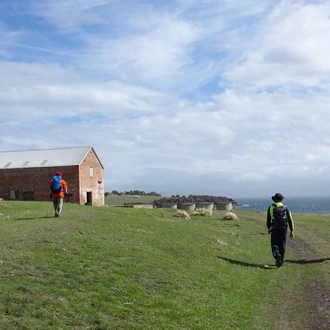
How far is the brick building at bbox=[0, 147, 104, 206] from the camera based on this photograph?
53625 millimetres

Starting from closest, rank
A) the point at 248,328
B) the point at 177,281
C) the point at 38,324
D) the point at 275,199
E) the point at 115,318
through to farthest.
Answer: the point at 38,324 < the point at 115,318 < the point at 248,328 < the point at 177,281 < the point at 275,199

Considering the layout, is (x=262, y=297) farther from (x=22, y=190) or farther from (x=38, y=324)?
(x=22, y=190)

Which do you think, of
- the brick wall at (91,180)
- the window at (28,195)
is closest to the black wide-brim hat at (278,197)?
the brick wall at (91,180)

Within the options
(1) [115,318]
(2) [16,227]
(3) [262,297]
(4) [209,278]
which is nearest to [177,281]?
(4) [209,278]

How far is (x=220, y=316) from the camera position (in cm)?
1097

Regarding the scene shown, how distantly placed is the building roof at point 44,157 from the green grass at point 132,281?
36.0 m

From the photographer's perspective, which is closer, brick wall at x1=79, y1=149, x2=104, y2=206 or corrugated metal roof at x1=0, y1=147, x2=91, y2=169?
brick wall at x1=79, y1=149, x2=104, y2=206

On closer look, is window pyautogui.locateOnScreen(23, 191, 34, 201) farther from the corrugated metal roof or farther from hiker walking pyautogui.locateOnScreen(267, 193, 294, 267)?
hiker walking pyautogui.locateOnScreen(267, 193, 294, 267)

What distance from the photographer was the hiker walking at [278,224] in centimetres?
1717

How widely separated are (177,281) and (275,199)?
21.0ft

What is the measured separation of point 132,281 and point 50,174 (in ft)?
146

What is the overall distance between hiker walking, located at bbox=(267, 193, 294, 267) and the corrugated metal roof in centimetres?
3949

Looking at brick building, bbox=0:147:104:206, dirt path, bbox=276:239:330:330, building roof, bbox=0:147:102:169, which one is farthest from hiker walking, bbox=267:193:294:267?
building roof, bbox=0:147:102:169

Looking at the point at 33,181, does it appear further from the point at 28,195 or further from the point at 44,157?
the point at 44,157
